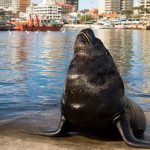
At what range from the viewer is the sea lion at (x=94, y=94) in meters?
8.54

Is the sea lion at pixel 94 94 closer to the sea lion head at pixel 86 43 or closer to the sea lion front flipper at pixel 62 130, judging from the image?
the sea lion head at pixel 86 43

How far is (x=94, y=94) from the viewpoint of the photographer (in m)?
8.54

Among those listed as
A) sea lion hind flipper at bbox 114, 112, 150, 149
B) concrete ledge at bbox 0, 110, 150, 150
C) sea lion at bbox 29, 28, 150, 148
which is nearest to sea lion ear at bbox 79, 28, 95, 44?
sea lion at bbox 29, 28, 150, 148

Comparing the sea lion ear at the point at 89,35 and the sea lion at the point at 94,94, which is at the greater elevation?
the sea lion ear at the point at 89,35

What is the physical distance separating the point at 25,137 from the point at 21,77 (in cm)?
1649

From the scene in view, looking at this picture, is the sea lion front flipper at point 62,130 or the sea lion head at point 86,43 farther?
the sea lion front flipper at point 62,130

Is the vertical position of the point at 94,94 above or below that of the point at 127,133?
above

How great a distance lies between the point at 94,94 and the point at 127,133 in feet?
2.83

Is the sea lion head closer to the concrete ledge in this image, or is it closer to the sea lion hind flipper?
the sea lion hind flipper

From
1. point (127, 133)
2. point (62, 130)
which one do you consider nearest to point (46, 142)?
point (62, 130)

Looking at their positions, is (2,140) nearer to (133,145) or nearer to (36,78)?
(133,145)

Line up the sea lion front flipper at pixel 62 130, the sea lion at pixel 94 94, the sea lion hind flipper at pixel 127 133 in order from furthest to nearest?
the sea lion front flipper at pixel 62 130 → the sea lion at pixel 94 94 → the sea lion hind flipper at pixel 127 133

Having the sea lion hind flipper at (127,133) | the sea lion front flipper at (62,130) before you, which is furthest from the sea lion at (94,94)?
the sea lion front flipper at (62,130)

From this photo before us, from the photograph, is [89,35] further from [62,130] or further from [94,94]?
[62,130]
